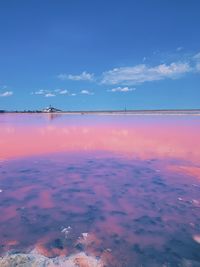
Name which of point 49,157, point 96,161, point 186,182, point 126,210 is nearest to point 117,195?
point 126,210

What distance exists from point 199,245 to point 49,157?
6.05 metres

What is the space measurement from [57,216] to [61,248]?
88 cm

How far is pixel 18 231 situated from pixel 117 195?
6.24ft

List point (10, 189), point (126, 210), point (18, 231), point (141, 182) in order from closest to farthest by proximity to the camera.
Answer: point (18, 231) → point (126, 210) → point (10, 189) → point (141, 182)

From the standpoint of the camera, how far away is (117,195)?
494 centimetres

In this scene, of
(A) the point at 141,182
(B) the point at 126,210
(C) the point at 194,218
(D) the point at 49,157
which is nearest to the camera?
(C) the point at 194,218

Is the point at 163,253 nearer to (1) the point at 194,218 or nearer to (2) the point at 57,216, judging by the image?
(1) the point at 194,218

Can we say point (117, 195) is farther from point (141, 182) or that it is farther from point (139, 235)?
point (139, 235)

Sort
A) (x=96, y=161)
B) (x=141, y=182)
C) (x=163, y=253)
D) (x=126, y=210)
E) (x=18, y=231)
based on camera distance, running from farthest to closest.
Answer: (x=96, y=161)
(x=141, y=182)
(x=126, y=210)
(x=18, y=231)
(x=163, y=253)

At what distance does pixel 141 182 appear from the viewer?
576 cm

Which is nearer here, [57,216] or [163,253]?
[163,253]

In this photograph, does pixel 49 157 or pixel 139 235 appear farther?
pixel 49 157

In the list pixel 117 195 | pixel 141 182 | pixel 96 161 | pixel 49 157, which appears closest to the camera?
pixel 117 195

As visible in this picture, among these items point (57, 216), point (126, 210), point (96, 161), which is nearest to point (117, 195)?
point (126, 210)
